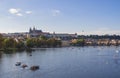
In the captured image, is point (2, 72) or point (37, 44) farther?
point (37, 44)

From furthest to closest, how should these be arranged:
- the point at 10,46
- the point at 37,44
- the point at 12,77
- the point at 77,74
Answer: the point at 37,44
the point at 10,46
the point at 77,74
the point at 12,77

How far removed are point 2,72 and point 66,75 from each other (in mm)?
11174

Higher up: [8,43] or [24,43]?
[8,43]

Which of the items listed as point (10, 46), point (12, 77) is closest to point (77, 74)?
point (12, 77)

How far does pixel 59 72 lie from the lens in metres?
48.8

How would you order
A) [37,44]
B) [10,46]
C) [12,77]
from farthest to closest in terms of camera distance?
1. [37,44]
2. [10,46]
3. [12,77]

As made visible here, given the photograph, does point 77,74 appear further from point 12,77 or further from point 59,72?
point 12,77

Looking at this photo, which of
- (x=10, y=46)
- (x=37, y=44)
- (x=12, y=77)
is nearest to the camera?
(x=12, y=77)

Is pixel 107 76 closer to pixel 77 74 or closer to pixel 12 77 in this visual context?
pixel 77 74

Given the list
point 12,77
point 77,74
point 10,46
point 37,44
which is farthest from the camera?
point 37,44

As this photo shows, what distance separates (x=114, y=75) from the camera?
45.5 m

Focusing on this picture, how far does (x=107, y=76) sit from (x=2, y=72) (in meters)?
17.5

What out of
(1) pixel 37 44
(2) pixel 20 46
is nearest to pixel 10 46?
(2) pixel 20 46

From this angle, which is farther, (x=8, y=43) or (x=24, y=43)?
(x=24, y=43)
